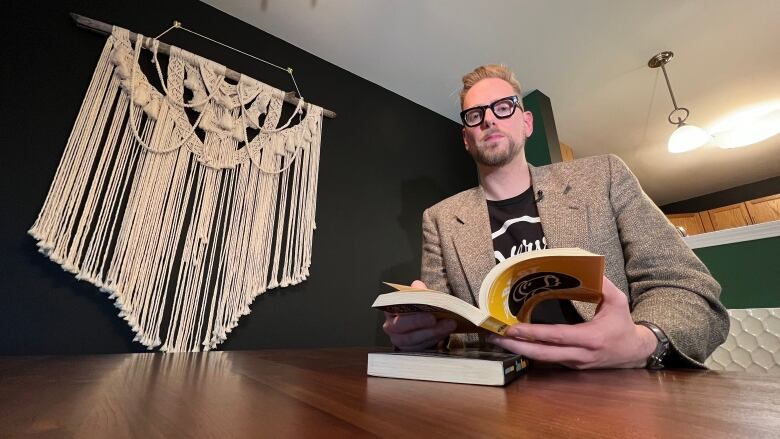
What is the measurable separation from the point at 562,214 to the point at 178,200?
44.5 inches

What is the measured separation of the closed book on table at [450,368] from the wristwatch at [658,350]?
0.21 metres

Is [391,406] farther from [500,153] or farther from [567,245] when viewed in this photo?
[500,153]

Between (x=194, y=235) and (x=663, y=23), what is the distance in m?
2.14

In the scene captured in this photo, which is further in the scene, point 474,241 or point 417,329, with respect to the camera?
point 474,241

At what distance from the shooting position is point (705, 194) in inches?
157

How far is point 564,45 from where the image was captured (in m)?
1.59

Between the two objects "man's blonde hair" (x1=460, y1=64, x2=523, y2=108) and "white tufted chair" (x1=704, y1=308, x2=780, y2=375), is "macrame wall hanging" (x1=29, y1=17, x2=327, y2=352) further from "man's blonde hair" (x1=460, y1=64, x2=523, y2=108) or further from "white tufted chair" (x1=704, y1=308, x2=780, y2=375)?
"white tufted chair" (x1=704, y1=308, x2=780, y2=375)

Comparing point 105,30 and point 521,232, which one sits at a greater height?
point 105,30

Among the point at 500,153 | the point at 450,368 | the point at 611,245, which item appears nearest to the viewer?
the point at 450,368

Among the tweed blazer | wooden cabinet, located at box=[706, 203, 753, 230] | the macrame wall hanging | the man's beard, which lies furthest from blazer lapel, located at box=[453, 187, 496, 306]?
wooden cabinet, located at box=[706, 203, 753, 230]

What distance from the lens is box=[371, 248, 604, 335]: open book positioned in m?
0.38

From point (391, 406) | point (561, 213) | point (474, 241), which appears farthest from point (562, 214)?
point (391, 406)

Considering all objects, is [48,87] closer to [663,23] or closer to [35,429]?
[35,429]

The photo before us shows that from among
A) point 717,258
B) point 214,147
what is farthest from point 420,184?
point 717,258
